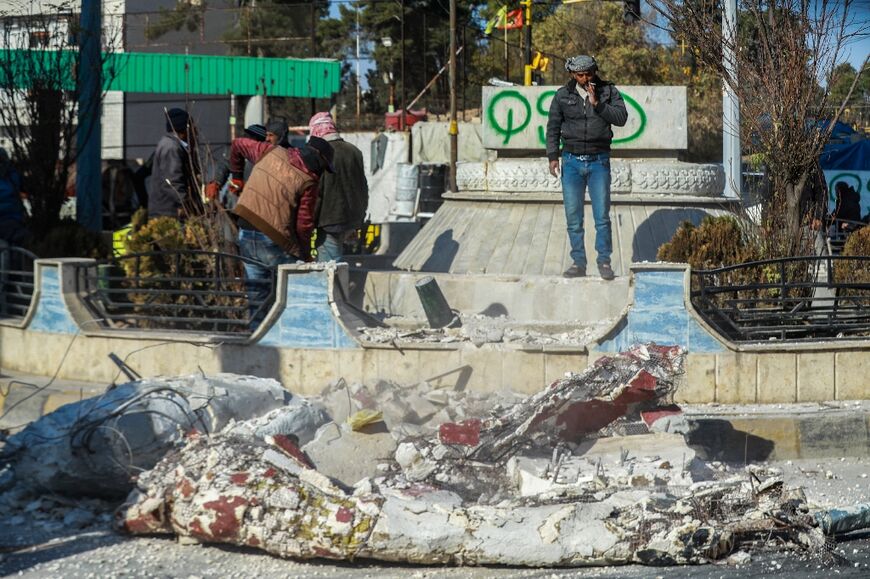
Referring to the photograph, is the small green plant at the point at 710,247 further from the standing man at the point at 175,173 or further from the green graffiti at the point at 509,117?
the standing man at the point at 175,173

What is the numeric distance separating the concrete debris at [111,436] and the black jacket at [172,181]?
3936 mm

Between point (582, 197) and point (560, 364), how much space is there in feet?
7.41

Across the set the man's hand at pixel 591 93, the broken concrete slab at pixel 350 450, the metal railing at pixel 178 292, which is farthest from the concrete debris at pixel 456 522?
the man's hand at pixel 591 93

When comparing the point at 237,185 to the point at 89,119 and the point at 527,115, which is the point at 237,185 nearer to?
the point at 89,119

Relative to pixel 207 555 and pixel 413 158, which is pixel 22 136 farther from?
pixel 413 158

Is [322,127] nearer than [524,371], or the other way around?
[524,371]

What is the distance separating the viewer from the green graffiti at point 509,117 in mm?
12094

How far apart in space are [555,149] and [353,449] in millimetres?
3820

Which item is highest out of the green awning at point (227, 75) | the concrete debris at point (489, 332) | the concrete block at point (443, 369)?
the green awning at point (227, 75)

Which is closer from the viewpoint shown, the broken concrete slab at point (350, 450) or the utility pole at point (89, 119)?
the broken concrete slab at point (350, 450)

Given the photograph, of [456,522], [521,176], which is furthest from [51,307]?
[456,522]

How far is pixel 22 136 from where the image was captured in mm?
11000

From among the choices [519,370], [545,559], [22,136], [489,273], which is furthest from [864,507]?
[22,136]

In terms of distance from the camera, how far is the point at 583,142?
9688mm
